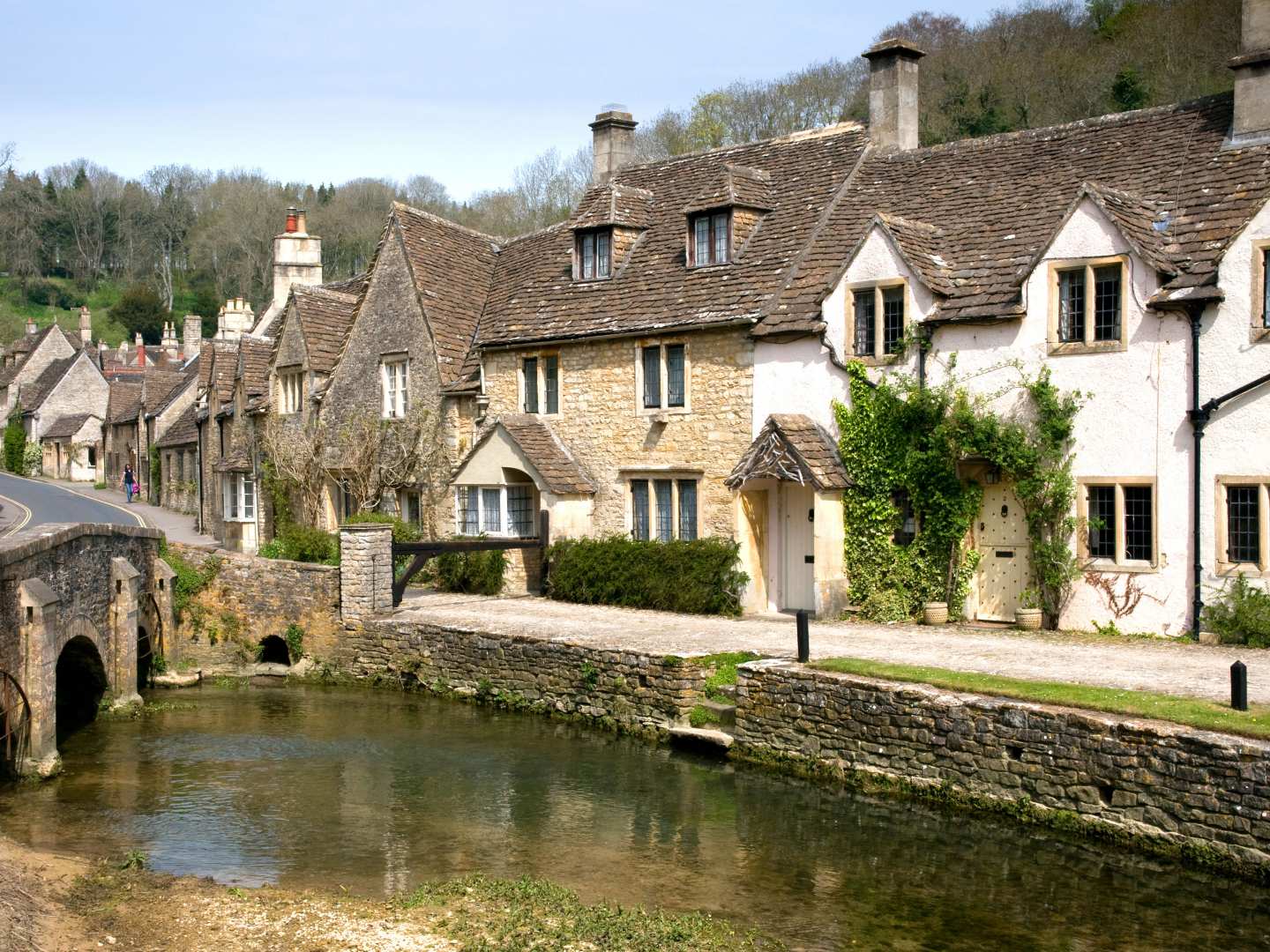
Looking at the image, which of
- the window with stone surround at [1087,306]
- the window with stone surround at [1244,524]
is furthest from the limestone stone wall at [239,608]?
the window with stone surround at [1244,524]

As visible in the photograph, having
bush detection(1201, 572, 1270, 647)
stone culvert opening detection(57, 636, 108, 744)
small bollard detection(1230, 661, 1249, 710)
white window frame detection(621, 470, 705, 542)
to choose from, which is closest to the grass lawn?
small bollard detection(1230, 661, 1249, 710)

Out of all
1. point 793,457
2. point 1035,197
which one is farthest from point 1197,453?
point 793,457

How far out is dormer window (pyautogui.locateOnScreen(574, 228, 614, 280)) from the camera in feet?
95.0

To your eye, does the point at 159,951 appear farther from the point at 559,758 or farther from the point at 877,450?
the point at 877,450

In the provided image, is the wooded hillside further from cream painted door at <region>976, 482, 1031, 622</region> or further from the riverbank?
the riverbank

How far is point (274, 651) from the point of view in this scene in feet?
91.7

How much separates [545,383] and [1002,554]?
1114 centimetres

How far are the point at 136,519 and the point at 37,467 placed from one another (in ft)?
127

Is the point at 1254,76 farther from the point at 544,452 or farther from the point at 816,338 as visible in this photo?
the point at 544,452

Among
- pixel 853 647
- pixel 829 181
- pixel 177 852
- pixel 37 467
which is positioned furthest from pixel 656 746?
pixel 37 467

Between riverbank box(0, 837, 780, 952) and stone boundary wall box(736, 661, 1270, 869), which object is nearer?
riverbank box(0, 837, 780, 952)

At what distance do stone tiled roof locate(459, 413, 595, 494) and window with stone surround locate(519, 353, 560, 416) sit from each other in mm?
302

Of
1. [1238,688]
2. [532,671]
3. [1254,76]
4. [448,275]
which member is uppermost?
[1254,76]

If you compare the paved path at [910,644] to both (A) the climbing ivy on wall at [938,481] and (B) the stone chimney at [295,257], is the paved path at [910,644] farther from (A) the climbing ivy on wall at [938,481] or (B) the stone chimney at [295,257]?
(B) the stone chimney at [295,257]
